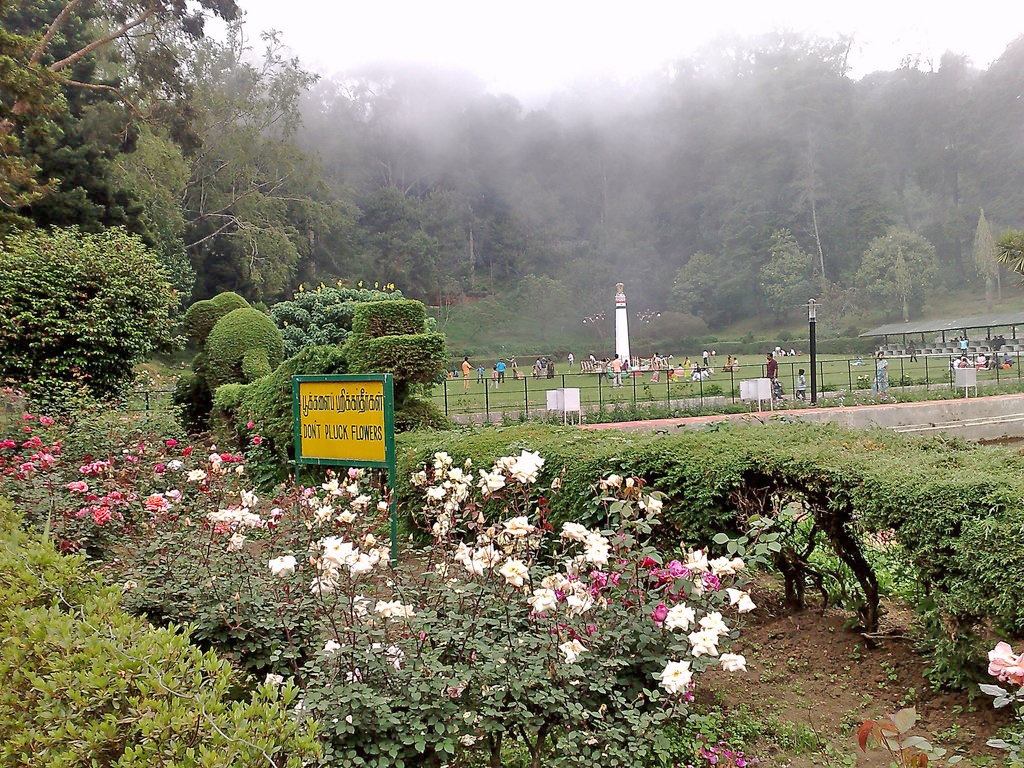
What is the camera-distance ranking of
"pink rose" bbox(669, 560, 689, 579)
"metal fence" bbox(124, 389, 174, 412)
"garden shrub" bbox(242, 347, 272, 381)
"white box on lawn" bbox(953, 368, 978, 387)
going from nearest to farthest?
"pink rose" bbox(669, 560, 689, 579) → "garden shrub" bbox(242, 347, 272, 381) → "metal fence" bbox(124, 389, 174, 412) → "white box on lawn" bbox(953, 368, 978, 387)

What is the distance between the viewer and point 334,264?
55844mm

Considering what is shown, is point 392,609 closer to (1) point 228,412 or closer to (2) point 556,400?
(1) point 228,412

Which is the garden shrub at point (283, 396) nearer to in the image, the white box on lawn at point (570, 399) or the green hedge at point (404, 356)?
the green hedge at point (404, 356)

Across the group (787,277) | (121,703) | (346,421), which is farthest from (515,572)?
(787,277)

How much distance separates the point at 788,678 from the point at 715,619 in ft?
4.14

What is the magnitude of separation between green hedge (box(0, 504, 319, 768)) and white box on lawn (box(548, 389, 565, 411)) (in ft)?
53.0

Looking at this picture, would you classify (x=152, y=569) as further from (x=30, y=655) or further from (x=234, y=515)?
(x=30, y=655)

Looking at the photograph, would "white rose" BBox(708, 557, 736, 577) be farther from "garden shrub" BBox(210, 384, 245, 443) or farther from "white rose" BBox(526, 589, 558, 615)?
"garden shrub" BBox(210, 384, 245, 443)

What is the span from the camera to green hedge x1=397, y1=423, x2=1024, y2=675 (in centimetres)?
258

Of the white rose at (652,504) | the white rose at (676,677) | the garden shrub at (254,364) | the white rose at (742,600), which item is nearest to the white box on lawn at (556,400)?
the garden shrub at (254,364)

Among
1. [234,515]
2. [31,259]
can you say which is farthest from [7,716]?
[31,259]

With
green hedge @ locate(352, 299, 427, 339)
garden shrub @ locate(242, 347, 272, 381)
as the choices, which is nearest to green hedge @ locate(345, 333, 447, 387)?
green hedge @ locate(352, 299, 427, 339)

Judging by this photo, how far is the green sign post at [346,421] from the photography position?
16.3 feet

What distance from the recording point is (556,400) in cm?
1827
